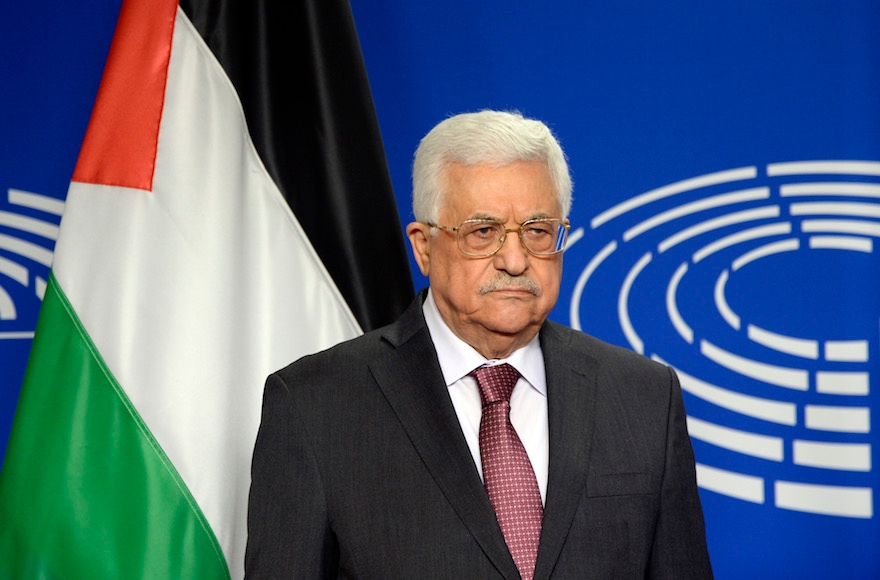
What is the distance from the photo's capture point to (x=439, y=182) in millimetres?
1682

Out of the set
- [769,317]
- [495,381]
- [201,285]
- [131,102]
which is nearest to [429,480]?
[495,381]

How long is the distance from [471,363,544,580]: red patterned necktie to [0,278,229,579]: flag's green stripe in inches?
29.4

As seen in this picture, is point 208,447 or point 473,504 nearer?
point 473,504

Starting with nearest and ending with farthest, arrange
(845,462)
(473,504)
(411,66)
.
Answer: (473,504)
(845,462)
(411,66)

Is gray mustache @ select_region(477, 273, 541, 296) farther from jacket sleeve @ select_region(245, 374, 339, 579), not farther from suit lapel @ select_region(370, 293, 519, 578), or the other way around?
jacket sleeve @ select_region(245, 374, 339, 579)

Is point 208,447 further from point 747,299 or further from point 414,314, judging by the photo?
point 747,299

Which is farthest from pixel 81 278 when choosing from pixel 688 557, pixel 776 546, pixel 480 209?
pixel 776 546

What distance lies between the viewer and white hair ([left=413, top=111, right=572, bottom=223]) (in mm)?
1626

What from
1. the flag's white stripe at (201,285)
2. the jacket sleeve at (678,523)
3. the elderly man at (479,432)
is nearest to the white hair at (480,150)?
the elderly man at (479,432)

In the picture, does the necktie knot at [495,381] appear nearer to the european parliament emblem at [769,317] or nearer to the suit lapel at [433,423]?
the suit lapel at [433,423]

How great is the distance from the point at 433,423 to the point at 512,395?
0.54 ft

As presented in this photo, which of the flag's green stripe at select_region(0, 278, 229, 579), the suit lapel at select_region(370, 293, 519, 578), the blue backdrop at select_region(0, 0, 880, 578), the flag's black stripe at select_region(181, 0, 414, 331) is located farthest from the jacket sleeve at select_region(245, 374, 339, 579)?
the blue backdrop at select_region(0, 0, 880, 578)

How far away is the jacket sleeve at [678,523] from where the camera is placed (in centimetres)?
165

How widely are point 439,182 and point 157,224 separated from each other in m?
0.70
